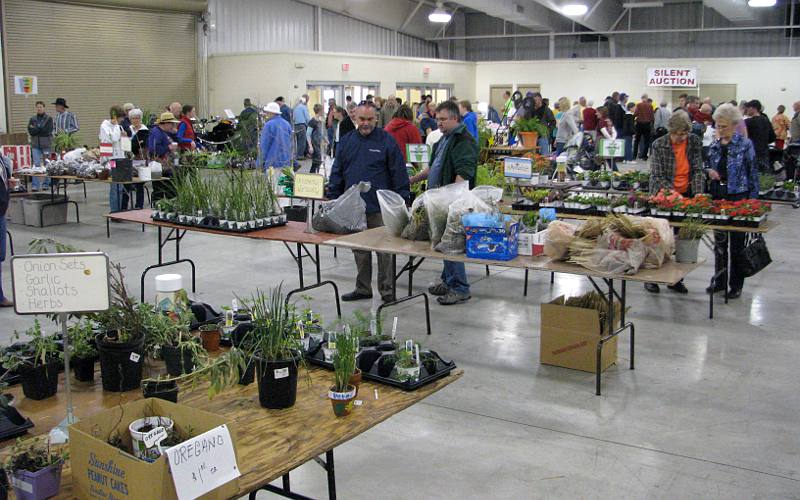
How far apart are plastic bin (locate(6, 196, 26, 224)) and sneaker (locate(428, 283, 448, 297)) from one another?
572cm

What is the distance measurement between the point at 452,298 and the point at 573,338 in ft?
5.26

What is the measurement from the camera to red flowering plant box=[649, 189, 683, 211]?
5.97 meters

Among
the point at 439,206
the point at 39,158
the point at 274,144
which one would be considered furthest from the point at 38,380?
the point at 39,158

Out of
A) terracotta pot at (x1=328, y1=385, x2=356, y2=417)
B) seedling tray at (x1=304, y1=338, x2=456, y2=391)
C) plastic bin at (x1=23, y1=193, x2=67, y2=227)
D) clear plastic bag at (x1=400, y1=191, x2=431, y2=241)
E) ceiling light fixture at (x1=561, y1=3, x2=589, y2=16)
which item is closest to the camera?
terracotta pot at (x1=328, y1=385, x2=356, y2=417)

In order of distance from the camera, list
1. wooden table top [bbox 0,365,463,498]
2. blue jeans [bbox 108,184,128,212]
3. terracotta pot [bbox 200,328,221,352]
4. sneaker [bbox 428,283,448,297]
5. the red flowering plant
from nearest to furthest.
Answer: wooden table top [bbox 0,365,463,498]
terracotta pot [bbox 200,328,221,352]
the red flowering plant
sneaker [bbox 428,283,448,297]
blue jeans [bbox 108,184,128,212]

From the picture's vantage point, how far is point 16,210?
9.81 metres

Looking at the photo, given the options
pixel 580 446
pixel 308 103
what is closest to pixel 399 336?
pixel 580 446

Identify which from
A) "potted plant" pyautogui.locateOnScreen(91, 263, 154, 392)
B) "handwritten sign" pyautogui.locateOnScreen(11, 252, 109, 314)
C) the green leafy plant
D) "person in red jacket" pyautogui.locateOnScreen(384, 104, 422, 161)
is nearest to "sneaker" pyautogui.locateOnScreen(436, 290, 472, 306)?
"person in red jacket" pyautogui.locateOnScreen(384, 104, 422, 161)

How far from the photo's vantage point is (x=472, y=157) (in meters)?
5.74

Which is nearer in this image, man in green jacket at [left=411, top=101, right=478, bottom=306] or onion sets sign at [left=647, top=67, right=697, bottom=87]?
man in green jacket at [left=411, top=101, right=478, bottom=306]

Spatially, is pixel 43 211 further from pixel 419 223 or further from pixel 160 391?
pixel 160 391

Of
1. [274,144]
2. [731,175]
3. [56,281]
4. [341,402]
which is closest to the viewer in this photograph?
[56,281]

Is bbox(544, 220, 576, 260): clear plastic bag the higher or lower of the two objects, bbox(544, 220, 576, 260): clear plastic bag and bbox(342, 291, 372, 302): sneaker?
the higher

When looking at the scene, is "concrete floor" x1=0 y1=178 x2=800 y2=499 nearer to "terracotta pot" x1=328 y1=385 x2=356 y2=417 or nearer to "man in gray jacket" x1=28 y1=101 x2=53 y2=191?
"terracotta pot" x1=328 y1=385 x2=356 y2=417
